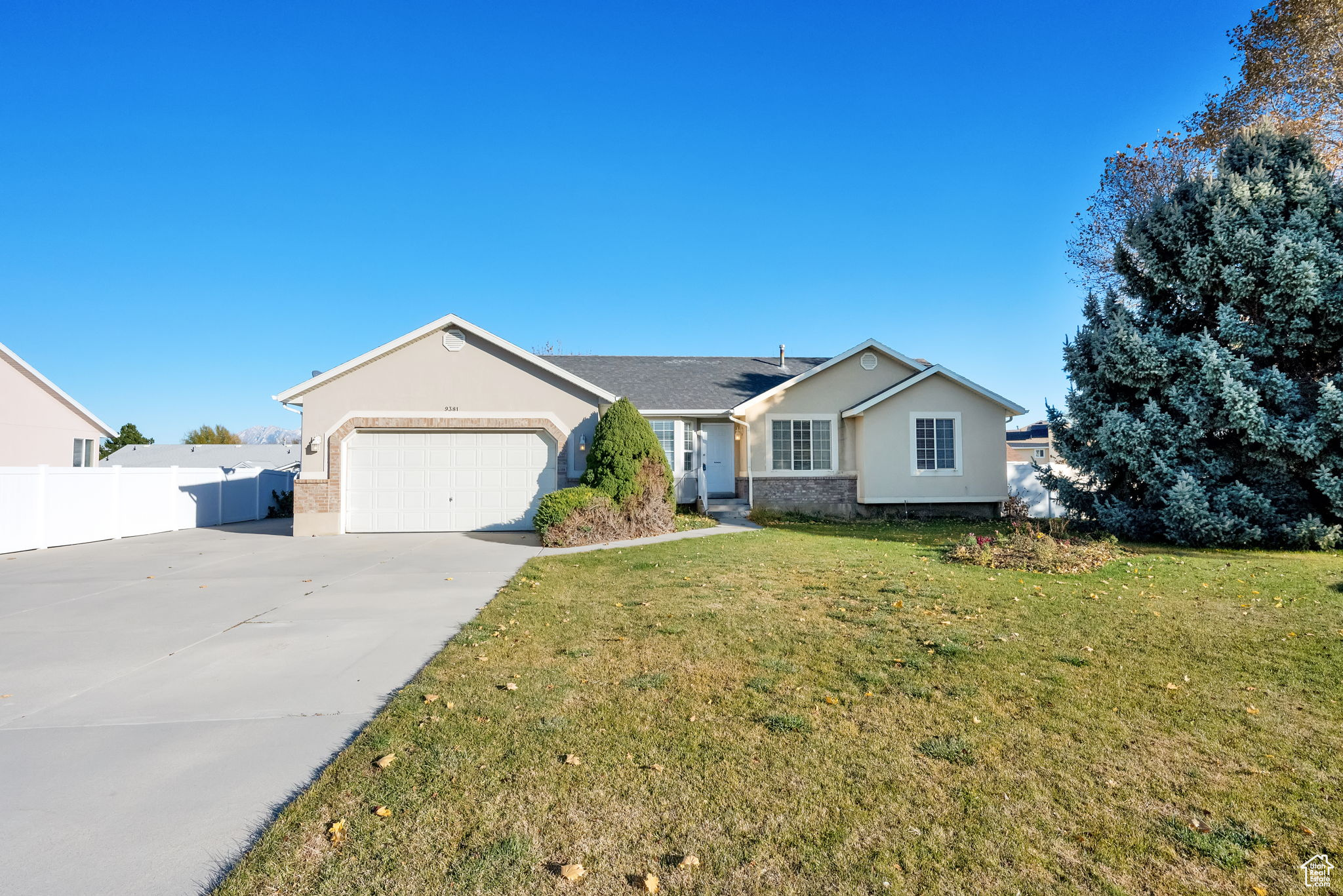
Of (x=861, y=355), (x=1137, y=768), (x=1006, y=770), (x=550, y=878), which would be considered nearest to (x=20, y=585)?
(x=550, y=878)

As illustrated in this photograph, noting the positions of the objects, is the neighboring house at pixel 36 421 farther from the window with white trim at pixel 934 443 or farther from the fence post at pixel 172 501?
the window with white trim at pixel 934 443

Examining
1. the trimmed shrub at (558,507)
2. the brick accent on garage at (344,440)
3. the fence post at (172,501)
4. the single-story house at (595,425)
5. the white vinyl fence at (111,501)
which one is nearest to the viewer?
the white vinyl fence at (111,501)

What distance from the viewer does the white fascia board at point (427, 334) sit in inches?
596

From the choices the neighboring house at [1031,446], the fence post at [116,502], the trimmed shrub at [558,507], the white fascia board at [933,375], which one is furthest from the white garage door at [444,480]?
the neighboring house at [1031,446]

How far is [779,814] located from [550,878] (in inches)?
40.8

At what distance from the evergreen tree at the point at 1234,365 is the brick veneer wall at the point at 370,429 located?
1208 centimetres

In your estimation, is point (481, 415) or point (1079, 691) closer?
point (1079, 691)

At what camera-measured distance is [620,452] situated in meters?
14.4

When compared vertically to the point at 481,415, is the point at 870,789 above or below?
below

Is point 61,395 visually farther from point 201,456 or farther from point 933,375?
point 933,375

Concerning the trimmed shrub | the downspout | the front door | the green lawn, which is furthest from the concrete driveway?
the front door

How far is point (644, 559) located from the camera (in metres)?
10.9

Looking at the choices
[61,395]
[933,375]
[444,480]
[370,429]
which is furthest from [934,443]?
[61,395]

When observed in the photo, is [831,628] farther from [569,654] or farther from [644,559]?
[644,559]
